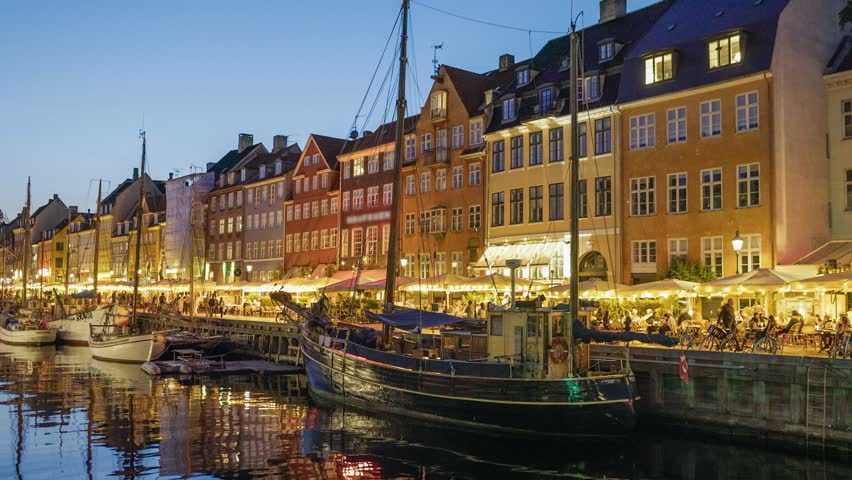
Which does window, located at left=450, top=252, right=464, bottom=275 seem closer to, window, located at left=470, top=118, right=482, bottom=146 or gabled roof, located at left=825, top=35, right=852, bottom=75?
window, located at left=470, top=118, right=482, bottom=146

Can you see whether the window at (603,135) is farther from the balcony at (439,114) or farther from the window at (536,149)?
the balcony at (439,114)

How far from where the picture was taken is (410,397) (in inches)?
1037

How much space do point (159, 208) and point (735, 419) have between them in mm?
85999

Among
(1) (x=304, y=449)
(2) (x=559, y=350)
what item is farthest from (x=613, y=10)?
(1) (x=304, y=449)

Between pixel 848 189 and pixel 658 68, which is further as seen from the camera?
pixel 658 68

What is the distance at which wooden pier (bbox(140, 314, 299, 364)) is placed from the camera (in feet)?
152

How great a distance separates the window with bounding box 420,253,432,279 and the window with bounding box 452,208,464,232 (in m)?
2.77

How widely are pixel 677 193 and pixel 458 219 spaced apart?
15710mm

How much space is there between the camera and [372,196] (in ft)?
192

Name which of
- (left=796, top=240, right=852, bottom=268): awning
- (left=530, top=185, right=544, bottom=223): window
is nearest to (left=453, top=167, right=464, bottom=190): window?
(left=530, top=185, right=544, bottom=223): window

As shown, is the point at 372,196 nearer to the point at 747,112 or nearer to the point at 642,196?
the point at 642,196

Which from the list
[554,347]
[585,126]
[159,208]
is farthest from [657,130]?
[159,208]

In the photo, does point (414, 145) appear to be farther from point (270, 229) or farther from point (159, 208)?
point (159, 208)

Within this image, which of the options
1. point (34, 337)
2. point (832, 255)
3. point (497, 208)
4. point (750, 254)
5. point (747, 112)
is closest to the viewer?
point (832, 255)
